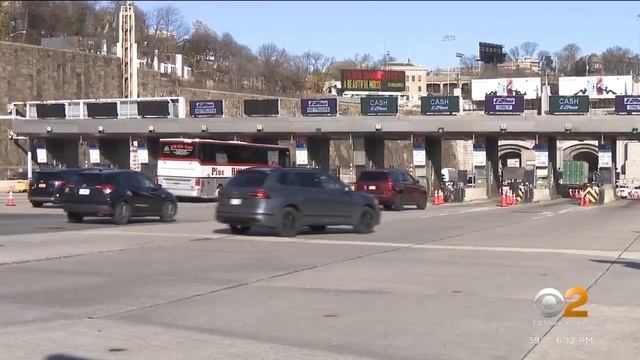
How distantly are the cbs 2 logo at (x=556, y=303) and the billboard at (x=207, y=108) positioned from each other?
51126mm

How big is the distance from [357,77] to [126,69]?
45735 millimetres

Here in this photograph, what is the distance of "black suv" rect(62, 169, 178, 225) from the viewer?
24172mm

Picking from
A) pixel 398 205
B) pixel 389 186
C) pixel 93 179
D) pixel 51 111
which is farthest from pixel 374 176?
pixel 51 111

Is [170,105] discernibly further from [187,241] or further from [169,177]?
[187,241]

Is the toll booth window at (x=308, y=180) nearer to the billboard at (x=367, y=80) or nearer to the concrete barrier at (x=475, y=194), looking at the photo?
the concrete barrier at (x=475, y=194)

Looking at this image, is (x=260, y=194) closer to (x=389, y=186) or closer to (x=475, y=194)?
(x=389, y=186)

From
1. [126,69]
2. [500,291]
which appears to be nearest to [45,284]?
[500,291]

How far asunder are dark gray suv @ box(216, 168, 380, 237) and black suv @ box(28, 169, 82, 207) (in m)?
15.3

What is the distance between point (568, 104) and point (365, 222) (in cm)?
3568

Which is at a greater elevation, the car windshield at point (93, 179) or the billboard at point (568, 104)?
the billboard at point (568, 104)

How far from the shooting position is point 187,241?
63.2 feet

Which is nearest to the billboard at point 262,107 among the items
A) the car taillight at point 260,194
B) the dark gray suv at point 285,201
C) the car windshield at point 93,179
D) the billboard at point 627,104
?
the billboard at point 627,104

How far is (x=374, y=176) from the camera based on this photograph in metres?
36.8

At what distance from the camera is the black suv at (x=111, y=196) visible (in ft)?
79.3
